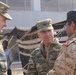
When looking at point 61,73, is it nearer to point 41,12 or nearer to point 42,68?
point 42,68

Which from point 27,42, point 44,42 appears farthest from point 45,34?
point 27,42

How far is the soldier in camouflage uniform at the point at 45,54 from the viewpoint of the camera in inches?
161

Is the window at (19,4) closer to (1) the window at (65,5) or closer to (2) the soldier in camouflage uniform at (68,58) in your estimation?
(1) the window at (65,5)

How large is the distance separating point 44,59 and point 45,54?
75 mm

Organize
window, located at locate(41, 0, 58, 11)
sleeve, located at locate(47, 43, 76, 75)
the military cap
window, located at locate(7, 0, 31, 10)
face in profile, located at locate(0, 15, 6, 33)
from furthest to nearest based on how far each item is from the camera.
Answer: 1. window, located at locate(41, 0, 58, 11)
2. window, located at locate(7, 0, 31, 10)
3. the military cap
4. face in profile, located at locate(0, 15, 6, 33)
5. sleeve, located at locate(47, 43, 76, 75)

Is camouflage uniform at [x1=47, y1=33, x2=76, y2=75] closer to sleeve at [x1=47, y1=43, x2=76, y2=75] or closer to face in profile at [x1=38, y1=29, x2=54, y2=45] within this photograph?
→ sleeve at [x1=47, y1=43, x2=76, y2=75]

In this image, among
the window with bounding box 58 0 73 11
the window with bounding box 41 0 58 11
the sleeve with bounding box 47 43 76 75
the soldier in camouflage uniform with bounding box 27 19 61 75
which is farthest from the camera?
the window with bounding box 58 0 73 11

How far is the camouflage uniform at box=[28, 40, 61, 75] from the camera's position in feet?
13.4

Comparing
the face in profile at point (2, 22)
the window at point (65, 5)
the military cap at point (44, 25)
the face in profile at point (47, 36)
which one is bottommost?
the window at point (65, 5)

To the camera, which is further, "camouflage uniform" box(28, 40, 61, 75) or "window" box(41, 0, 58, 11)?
"window" box(41, 0, 58, 11)

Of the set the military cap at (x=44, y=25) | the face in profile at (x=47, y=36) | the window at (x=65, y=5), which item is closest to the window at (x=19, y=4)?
the window at (x=65, y=5)

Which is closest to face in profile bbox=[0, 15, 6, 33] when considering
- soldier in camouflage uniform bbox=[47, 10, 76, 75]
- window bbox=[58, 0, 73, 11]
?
soldier in camouflage uniform bbox=[47, 10, 76, 75]

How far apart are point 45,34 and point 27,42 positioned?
4331mm

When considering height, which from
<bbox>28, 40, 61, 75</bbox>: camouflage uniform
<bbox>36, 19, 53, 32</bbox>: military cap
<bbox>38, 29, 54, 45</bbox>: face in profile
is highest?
<bbox>36, 19, 53, 32</bbox>: military cap
